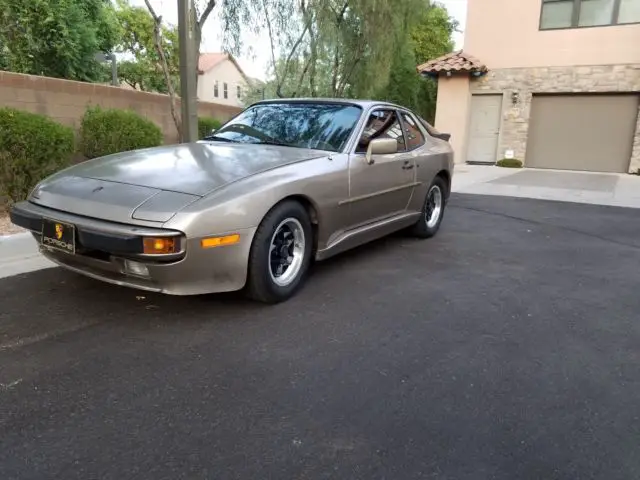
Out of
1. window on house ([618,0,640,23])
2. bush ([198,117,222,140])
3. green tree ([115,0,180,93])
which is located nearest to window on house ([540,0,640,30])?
window on house ([618,0,640,23])

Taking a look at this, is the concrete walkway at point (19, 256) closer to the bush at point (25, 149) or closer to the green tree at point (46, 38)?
the bush at point (25, 149)

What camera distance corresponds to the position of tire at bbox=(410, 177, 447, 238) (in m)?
5.60

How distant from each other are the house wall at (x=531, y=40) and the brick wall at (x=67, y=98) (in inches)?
420

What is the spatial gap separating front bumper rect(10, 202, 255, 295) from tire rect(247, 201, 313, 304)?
98mm

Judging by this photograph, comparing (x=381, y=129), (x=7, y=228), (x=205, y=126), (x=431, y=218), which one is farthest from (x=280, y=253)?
(x=205, y=126)

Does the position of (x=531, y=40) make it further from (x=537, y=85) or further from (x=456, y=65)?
(x=456, y=65)

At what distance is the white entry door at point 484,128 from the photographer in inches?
625

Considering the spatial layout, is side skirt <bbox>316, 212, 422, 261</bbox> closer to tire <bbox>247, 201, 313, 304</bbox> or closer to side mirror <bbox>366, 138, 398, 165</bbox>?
tire <bbox>247, 201, 313, 304</bbox>

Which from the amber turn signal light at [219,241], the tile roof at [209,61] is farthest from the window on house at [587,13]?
the tile roof at [209,61]

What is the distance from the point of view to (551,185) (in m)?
11.4

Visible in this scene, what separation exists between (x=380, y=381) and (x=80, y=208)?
2.01 m

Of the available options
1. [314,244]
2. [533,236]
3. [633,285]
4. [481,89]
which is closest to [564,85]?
[481,89]

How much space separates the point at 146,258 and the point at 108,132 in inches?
186

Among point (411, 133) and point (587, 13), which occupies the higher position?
point (587, 13)
